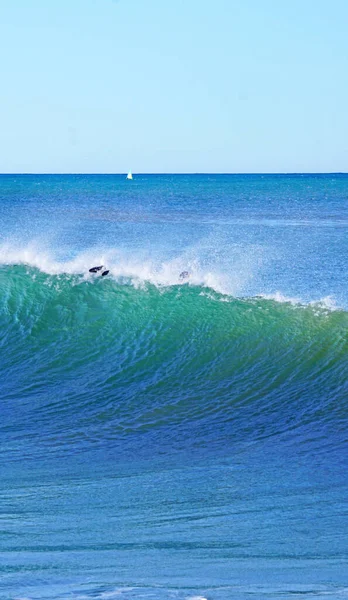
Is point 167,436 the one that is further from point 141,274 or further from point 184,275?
point 141,274

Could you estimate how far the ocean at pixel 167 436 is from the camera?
255 inches

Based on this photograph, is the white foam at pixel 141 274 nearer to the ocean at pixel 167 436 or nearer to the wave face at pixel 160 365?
the ocean at pixel 167 436

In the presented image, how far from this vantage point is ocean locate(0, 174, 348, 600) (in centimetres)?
648

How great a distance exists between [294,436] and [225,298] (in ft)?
21.5

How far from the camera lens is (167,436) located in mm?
10273

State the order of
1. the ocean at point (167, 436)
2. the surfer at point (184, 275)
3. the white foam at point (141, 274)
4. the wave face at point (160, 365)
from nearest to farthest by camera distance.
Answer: the ocean at point (167, 436)
the wave face at point (160, 365)
the white foam at point (141, 274)
the surfer at point (184, 275)

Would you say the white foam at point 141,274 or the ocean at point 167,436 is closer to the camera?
the ocean at point 167,436

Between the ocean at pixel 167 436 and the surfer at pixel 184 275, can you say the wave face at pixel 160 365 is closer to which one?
the ocean at pixel 167 436

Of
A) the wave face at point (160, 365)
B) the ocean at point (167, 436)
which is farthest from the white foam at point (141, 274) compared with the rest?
the wave face at point (160, 365)

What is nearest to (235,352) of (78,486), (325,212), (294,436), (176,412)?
(176,412)

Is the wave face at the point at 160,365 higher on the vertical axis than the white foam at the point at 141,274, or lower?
lower

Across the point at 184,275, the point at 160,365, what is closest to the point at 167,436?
the point at 160,365

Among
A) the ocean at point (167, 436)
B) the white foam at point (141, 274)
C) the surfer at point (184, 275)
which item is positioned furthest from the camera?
the surfer at point (184, 275)

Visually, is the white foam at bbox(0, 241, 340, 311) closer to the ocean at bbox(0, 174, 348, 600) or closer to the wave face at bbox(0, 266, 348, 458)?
the ocean at bbox(0, 174, 348, 600)
